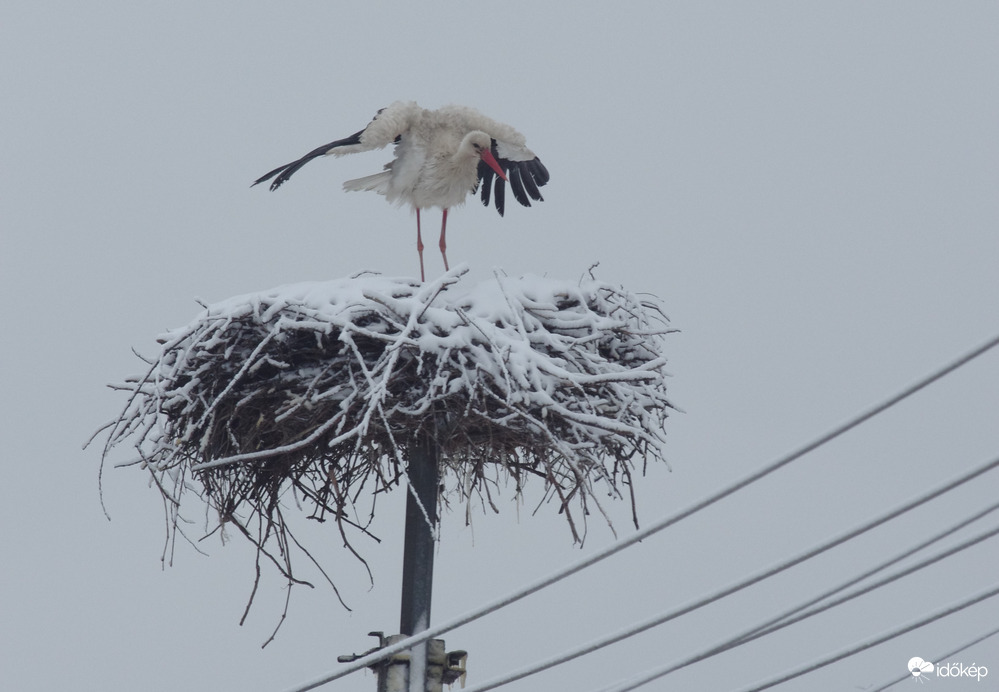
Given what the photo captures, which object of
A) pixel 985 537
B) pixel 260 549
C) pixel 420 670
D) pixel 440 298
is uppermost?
pixel 440 298

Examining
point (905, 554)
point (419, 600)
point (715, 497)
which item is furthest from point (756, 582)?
point (419, 600)

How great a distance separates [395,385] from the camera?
16.8 feet

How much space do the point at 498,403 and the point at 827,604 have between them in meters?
1.57

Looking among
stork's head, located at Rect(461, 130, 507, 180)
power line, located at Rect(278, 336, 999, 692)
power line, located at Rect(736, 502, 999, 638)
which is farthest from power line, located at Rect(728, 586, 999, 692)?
stork's head, located at Rect(461, 130, 507, 180)

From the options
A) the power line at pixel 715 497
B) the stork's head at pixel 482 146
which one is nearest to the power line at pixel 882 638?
the power line at pixel 715 497

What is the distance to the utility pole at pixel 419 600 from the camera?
18.0 feet

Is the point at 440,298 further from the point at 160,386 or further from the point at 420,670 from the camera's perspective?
the point at 420,670

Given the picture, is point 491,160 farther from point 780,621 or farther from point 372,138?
point 780,621

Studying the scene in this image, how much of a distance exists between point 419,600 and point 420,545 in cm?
22

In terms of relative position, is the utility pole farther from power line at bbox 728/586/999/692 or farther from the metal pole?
power line at bbox 728/586/999/692

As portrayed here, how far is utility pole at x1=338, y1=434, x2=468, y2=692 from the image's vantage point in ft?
18.0

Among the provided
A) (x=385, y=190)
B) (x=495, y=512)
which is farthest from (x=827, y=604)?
(x=385, y=190)

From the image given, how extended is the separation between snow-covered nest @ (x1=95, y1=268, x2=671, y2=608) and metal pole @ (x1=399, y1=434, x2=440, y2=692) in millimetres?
71

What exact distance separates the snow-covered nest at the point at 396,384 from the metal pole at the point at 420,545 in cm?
7
